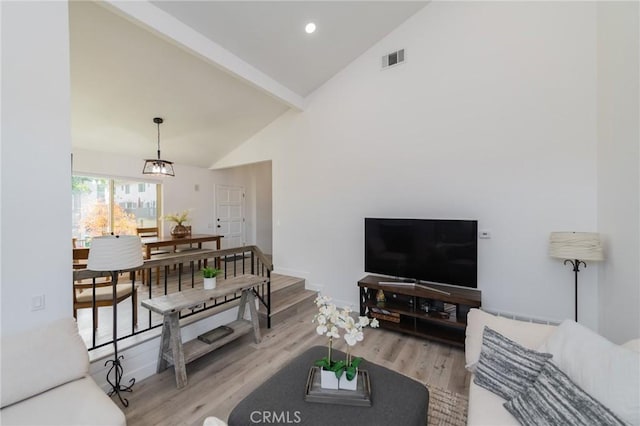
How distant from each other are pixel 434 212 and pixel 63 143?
147 inches

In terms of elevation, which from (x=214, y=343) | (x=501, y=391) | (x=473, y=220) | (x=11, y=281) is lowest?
(x=214, y=343)

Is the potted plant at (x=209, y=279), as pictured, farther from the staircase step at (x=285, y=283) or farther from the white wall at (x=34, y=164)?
the staircase step at (x=285, y=283)

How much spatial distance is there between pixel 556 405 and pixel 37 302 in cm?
313

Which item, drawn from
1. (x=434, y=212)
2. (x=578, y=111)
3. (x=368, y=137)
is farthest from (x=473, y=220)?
(x=368, y=137)

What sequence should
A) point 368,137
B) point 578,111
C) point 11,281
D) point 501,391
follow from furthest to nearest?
point 368,137 < point 578,111 < point 11,281 < point 501,391

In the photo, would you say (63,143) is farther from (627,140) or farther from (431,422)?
(627,140)

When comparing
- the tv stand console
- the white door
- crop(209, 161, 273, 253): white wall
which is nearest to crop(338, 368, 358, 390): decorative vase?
the tv stand console

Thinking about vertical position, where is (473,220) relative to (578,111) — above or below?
below

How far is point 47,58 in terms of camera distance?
184 centimetres

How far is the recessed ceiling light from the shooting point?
3.18m

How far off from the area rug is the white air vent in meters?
3.92

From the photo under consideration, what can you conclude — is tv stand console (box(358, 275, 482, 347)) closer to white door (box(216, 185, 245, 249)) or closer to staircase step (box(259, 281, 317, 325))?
staircase step (box(259, 281, 317, 325))

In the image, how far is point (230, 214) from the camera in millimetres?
6980

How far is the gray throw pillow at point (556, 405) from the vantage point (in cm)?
112
